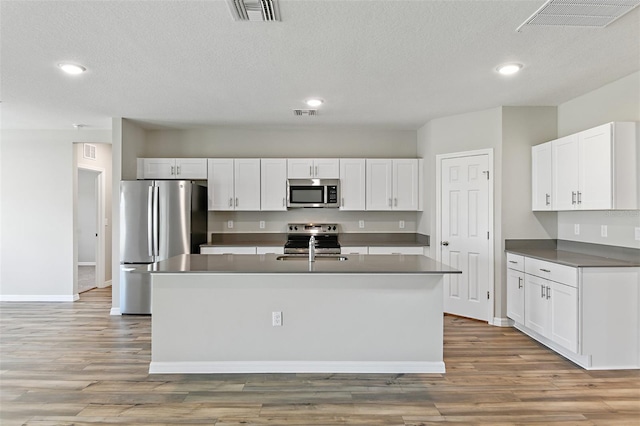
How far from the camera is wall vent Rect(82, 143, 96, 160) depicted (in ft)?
20.9

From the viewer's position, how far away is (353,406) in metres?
2.64

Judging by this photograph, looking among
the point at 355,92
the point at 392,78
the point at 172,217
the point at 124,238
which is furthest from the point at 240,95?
the point at 124,238

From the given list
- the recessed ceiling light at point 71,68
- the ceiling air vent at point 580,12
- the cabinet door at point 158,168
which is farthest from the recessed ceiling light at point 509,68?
the cabinet door at point 158,168

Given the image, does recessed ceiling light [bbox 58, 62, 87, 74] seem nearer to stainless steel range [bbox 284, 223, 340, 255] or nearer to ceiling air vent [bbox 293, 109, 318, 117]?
ceiling air vent [bbox 293, 109, 318, 117]

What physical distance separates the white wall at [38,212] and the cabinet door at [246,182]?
210 cm

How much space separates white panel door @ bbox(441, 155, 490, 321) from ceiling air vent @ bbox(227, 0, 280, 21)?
10.5ft

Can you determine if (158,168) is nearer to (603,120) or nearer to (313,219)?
(313,219)

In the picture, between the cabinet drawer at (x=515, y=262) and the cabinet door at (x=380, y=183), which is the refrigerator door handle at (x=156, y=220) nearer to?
the cabinet door at (x=380, y=183)

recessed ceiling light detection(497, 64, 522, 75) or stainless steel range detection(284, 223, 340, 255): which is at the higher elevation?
recessed ceiling light detection(497, 64, 522, 75)

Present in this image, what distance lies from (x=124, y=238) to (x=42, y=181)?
6.60 ft

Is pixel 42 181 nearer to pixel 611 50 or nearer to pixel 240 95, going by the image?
pixel 240 95

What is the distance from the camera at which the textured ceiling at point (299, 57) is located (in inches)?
96.7

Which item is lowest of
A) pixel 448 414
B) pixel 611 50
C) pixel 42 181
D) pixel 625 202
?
pixel 448 414

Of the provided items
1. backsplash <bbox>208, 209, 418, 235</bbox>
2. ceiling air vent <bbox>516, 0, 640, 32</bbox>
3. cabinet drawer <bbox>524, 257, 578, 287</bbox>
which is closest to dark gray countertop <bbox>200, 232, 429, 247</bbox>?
backsplash <bbox>208, 209, 418, 235</bbox>
